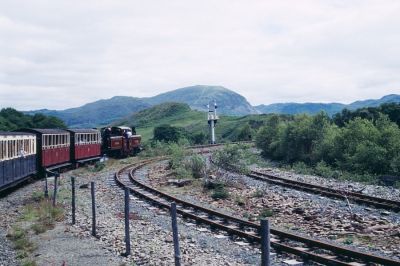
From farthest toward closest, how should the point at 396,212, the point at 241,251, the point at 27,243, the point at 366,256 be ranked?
the point at 396,212
the point at 27,243
the point at 241,251
the point at 366,256

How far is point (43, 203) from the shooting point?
1667cm

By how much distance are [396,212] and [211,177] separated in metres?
9.88

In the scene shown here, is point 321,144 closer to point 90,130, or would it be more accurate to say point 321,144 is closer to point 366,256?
point 90,130

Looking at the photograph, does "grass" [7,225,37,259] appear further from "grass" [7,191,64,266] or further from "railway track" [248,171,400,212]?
"railway track" [248,171,400,212]

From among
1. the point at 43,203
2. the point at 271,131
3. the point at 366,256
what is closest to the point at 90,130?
the point at 271,131

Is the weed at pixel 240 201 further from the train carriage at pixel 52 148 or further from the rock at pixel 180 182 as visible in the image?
the train carriage at pixel 52 148

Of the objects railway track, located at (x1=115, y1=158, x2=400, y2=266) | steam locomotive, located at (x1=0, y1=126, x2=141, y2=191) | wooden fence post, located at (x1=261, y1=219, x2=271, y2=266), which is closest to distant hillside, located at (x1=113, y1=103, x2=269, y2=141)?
steam locomotive, located at (x1=0, y1=126, x2=141, y2=191)

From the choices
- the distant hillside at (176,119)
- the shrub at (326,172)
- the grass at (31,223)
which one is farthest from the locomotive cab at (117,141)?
the distant hillside at (176,119)

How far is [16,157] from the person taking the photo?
2047 cm

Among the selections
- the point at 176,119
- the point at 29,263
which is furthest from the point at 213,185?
the point at 176,119

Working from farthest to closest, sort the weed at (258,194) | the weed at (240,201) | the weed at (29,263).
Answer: the weed at (258,194)
the weed at (240,201)
the weed at (29,263)

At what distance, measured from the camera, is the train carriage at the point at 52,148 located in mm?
25109

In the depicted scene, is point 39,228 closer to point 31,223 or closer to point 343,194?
point 31,223

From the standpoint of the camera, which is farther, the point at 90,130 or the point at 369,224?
the point at 90,130
